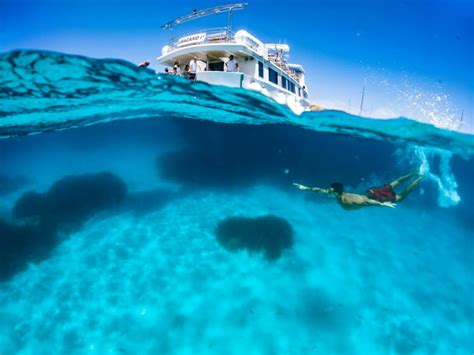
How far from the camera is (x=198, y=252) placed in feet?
44.9

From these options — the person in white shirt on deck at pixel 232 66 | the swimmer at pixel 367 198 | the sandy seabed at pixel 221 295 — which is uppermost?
the person in white shirt on deck at pixel 232 66

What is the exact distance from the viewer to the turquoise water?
10109 millimetres

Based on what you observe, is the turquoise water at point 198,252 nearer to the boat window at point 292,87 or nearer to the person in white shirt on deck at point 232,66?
the person in white shirt on deck at point 232,66

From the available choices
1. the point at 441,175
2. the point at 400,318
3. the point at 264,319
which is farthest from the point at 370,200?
the point at 441,175

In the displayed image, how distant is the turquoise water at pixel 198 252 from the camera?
10.1 meters

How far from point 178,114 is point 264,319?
17397mm

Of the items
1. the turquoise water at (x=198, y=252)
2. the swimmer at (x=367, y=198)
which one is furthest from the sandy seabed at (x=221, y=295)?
the swimmer at (x=367, y=198)

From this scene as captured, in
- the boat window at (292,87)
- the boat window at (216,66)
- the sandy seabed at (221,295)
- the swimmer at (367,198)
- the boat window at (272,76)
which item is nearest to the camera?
the sandy seabed at (221,295)

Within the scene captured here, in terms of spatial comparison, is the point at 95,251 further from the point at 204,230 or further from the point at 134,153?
the point at 134,153

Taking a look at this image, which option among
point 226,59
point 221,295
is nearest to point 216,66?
point 226,59

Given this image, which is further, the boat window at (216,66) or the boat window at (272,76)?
the boat window at (272,76)

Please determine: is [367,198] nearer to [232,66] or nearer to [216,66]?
[232,66]

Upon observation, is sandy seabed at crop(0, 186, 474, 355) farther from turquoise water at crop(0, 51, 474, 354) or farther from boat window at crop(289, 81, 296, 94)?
boat window at crop(289, 81, 296, 94)

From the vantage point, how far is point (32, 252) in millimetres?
13750
